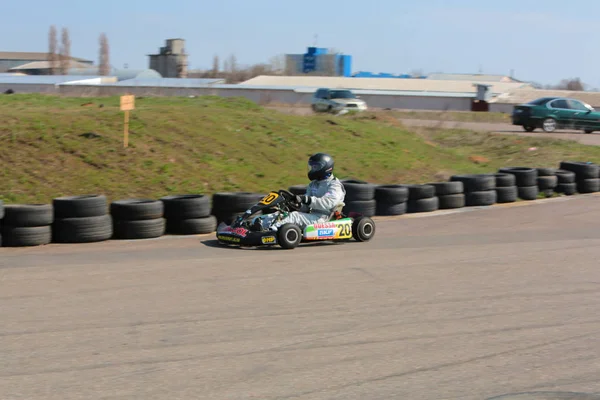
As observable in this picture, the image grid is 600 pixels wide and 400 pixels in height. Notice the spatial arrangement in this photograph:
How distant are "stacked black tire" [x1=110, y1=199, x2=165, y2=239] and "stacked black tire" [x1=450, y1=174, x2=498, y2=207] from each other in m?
6.06

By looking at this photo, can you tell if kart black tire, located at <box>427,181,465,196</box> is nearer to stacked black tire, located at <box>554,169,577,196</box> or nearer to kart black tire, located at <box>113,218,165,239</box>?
stacked black tire, located at <box>554,169,577,196</box>

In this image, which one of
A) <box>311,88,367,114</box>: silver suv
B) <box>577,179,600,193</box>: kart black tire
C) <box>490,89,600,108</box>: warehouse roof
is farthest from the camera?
<box>490,89,600,108</box>: warehouse roof

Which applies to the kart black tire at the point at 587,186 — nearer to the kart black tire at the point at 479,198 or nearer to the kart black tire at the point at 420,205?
the kart black tire at the point at 479,198

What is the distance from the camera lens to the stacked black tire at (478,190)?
46.7 ft

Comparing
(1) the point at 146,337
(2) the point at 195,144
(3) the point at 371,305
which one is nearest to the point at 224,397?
(1) the point at 146,337

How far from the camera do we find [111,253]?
974 centimetres

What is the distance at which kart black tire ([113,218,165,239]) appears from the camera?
10.7 m

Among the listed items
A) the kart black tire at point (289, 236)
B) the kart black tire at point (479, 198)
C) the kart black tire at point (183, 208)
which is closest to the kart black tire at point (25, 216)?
the kart black tire at point (183, 208)

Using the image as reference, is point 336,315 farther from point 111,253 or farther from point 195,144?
point 195,144

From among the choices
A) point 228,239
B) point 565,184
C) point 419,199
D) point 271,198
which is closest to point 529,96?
point 565,184

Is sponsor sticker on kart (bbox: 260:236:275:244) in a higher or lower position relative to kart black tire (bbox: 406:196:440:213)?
lower

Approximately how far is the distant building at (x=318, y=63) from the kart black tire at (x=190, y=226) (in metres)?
92.2

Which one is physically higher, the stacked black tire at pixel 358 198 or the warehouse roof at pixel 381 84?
the warehouse roof at pixel 381 84

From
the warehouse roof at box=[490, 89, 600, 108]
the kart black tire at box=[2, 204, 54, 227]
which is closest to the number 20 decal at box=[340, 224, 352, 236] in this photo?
the kart black tire at box=[2, 204, 54, 227]
